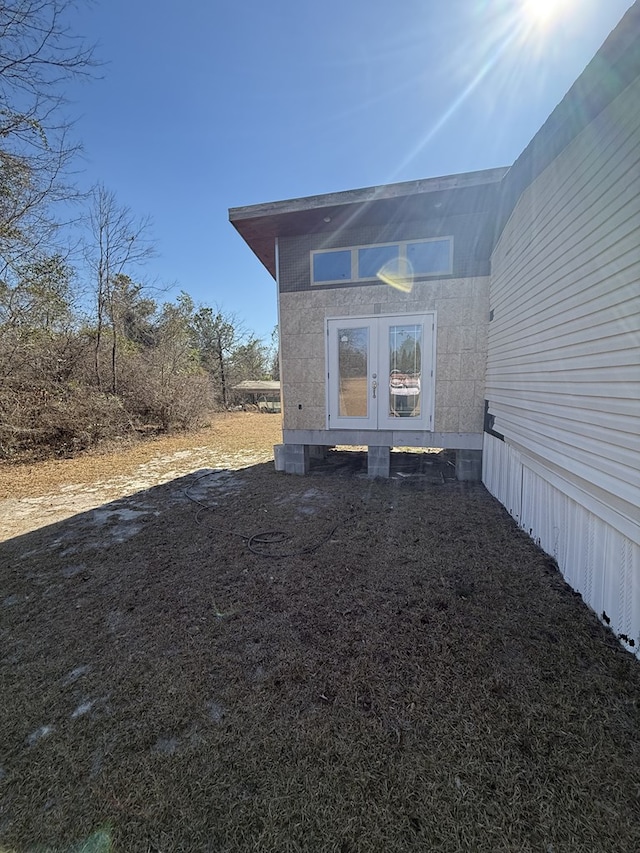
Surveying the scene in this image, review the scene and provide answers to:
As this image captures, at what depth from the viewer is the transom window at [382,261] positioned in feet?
16.5

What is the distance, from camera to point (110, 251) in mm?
9461

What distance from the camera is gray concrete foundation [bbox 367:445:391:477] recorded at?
539 centimetres

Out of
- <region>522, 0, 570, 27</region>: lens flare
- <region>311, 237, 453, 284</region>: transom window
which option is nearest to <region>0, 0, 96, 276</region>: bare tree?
<region>311, 237, 453, 284</region>: transom window

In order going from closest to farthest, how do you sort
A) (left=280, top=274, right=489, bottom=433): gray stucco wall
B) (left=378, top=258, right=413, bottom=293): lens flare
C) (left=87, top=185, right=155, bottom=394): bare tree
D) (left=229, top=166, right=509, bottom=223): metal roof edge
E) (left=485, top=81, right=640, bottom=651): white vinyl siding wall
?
(left=485, top=81, right=640, bottom=651): white vinyl siding wall, (left=229, top=166, right=509, bottom=223): metal roof edge, (left=280, top=274, right=489, bottom=433): gray stucco wall, (left=378, top=258, right=413, bottom=293): lens flare, (left=87, top=185, right=155, bottom=394): bare tree

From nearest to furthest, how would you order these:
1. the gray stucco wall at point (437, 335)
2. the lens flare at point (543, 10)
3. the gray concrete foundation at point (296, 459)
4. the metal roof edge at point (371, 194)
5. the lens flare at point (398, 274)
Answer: the lens flare at point (543, 10) → the metal roof edge at point (371, 194) → the gray stucco wall at point (437, 335) → the lens flare at point (398, 274) → the gray concrete foundation at point (296, 459)

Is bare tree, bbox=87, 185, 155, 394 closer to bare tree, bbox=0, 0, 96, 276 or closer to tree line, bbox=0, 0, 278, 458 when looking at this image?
tree line, bbox=0, 0, 278, 458

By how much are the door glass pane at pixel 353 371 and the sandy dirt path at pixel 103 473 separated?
2.36m

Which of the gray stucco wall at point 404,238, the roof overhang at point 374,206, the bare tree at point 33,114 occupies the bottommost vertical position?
the gray stucco wall at point 404,238

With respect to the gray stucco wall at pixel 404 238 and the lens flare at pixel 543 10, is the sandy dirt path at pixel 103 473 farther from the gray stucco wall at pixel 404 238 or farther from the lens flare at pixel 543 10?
the lens flare at pixel 543 10

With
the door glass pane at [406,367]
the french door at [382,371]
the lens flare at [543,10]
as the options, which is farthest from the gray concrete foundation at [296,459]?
the lens flare at [543,10]

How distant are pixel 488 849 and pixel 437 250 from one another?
5.62 meters

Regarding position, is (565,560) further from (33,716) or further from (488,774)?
(33,716)

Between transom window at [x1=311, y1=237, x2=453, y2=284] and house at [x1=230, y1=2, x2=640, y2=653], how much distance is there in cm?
2

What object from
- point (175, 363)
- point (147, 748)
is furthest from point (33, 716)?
point (175, 363)
